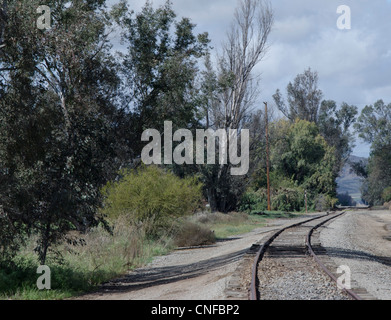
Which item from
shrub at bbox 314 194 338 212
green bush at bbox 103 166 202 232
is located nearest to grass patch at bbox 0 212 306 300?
green bush at bbox 103 166 202 232

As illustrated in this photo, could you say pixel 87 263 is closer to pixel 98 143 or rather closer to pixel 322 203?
pixel 98 143

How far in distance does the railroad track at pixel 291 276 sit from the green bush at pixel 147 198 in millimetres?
5449

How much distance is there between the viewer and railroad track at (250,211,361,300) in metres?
9.66

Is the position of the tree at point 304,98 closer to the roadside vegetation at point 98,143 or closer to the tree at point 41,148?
the roadside vegetation at point 98,143

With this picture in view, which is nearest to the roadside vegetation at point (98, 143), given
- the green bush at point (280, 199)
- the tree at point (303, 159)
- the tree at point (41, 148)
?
the tree at point (41, 148)

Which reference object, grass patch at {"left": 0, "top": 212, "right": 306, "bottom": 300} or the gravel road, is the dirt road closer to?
the gravel road

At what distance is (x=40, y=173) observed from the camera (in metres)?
12.5

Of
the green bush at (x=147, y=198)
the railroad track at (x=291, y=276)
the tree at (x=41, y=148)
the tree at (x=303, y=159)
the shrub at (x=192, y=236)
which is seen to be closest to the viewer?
the railroad track at (x=291, y=276)

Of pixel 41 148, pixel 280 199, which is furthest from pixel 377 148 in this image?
pixel 41 148

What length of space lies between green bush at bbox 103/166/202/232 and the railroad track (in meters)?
5.45

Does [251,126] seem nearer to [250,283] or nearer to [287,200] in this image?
[287,200]

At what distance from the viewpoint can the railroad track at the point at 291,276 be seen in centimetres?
966
